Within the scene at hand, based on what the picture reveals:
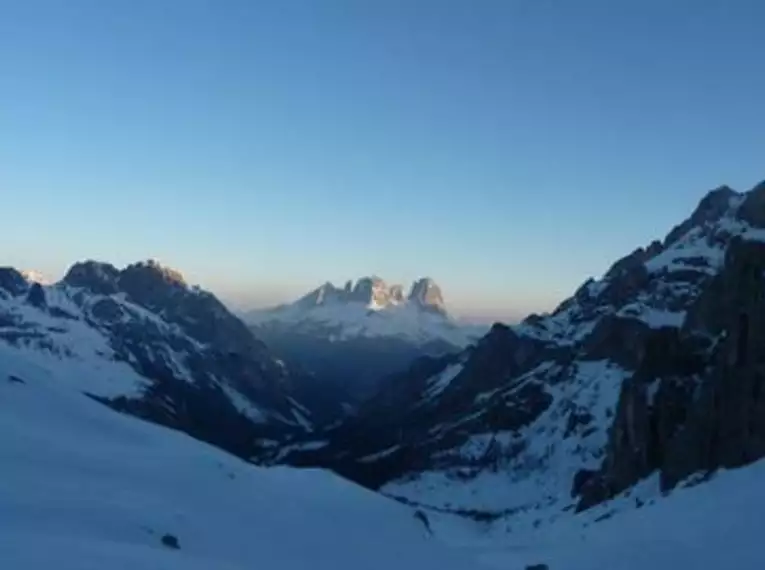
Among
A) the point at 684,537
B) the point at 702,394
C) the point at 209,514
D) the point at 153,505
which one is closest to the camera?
the point at 153,505

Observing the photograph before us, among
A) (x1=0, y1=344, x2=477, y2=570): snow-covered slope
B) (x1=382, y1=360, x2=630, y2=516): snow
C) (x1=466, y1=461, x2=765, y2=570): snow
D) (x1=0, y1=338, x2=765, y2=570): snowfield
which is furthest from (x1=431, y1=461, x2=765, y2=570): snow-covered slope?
(x1=382, y1=360, x2=630, y2=516): snow

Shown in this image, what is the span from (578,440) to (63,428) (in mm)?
160045

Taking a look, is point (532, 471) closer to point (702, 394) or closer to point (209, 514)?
point (702, 394)

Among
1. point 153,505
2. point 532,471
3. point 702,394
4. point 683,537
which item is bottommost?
point 532,471

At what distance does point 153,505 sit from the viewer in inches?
1136

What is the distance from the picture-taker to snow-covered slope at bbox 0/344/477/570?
895 inches

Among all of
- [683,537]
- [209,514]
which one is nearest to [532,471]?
[683,537]

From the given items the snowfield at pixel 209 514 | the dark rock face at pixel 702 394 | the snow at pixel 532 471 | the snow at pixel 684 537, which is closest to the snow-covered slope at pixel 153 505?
the snowfield at pixel 209 514

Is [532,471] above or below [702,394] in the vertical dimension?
below

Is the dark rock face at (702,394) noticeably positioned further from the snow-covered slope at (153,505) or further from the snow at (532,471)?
the snow-covered slope at (153,505)

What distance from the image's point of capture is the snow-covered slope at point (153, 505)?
22734mm

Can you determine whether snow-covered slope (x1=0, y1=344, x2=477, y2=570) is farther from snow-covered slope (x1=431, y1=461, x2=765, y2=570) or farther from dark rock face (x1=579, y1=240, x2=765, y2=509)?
dark rock face (x1=579, y1=240, x2=765, y2=509)

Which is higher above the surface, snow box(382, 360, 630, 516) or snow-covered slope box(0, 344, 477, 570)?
snow-covered slope box(0, 344, 477, 570)

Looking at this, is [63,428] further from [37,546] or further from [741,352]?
[741,352]
